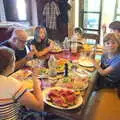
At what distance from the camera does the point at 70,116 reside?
1.38 metres

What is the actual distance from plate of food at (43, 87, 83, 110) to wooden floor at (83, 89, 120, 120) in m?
0.55

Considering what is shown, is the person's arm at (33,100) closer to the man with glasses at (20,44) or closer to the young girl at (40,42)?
the man with glasses at (20,44)

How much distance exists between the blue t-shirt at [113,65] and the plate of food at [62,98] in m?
0.75

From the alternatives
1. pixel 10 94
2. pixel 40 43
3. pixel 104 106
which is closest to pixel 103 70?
pixel 104 106

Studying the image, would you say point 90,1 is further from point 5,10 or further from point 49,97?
point 49,97

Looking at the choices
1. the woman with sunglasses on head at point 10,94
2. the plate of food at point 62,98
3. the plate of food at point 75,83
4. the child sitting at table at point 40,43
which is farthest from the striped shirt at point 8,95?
the child sitting at table at point 40,43

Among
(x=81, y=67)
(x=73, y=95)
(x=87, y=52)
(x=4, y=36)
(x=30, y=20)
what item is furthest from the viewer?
(x=30, y=20)

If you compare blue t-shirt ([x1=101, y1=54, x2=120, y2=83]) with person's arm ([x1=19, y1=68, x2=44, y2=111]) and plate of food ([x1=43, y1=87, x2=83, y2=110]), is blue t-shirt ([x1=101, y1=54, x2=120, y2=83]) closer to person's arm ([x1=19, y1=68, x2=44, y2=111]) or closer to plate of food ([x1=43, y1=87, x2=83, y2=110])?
plate of food ([x1=43, y1=87, x2=83, y2=110])

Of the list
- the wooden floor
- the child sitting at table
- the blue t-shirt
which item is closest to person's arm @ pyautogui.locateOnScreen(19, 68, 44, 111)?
the wooden floor

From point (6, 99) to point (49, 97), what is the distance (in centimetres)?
37

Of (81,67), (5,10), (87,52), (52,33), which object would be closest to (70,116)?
(81,67)

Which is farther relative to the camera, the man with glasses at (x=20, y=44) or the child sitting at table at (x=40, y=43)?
the child sitting at table at (x=40, y=43)

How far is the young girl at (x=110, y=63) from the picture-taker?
2.16 metres

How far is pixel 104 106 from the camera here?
2.21 metres
